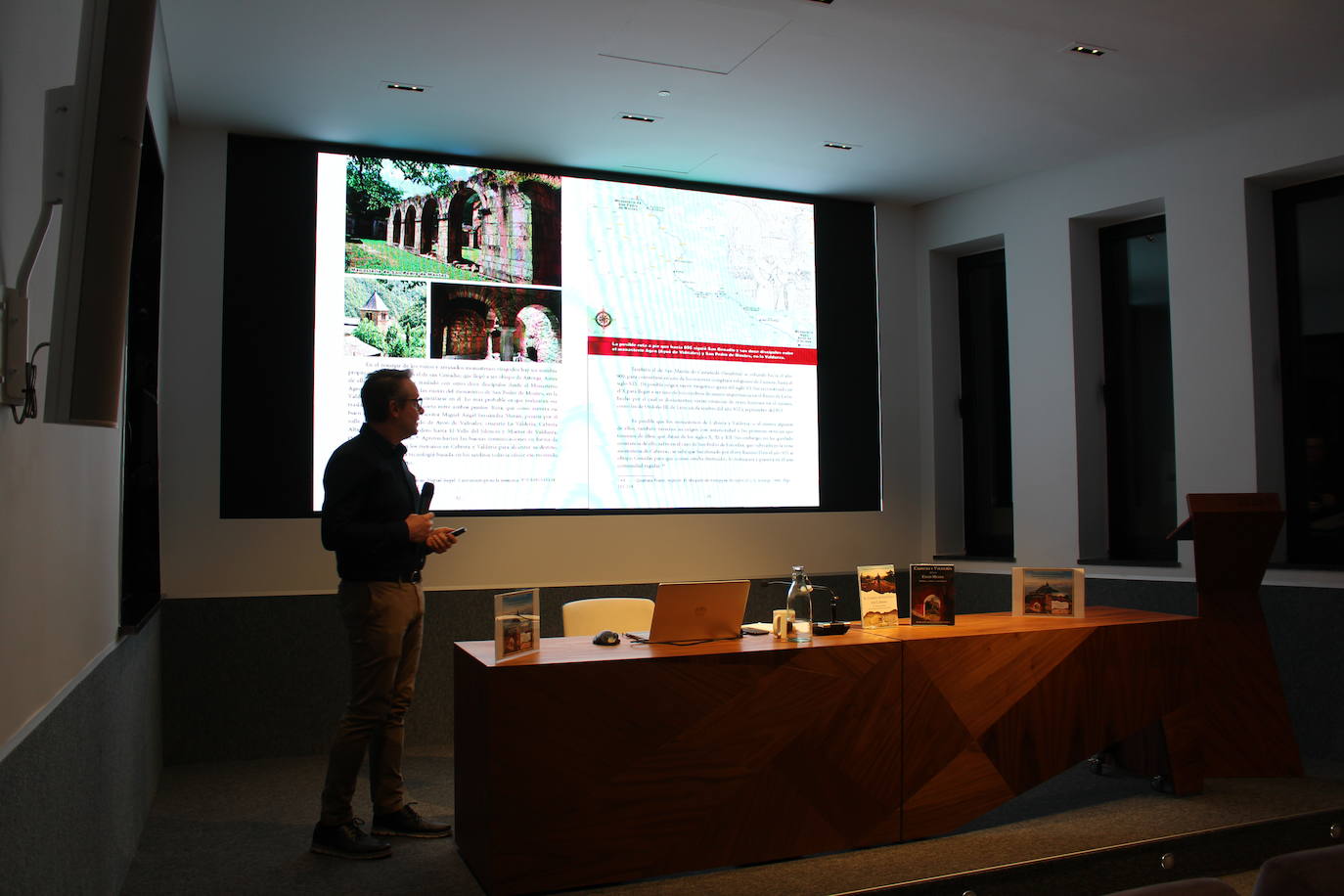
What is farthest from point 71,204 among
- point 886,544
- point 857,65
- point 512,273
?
point 886,544

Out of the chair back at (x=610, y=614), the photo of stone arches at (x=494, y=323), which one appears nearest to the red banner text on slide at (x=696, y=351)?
the photo of stone arches at (x=494, y=323)

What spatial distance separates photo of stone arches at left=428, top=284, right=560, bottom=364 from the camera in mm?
5355

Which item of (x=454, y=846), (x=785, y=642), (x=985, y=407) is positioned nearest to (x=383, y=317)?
(x=454, y=846)

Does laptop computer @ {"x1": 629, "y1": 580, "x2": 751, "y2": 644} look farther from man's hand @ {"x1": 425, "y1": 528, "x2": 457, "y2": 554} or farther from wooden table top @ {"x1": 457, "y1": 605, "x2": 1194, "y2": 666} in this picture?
man's hand @ {"x1": 425, "y1": 528, "x2": 457, "y2": 554}

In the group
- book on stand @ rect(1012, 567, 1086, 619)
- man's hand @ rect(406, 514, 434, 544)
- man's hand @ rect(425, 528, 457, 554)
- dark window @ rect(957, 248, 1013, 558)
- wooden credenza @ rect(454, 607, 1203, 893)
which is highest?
dark window @ rect(957, 248, 1013, 558)

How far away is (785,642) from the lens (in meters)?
3.41

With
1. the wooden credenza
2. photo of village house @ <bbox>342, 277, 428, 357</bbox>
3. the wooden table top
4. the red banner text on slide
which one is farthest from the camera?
the red banner text on slide

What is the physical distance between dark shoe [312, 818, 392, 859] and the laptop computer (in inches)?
43.2

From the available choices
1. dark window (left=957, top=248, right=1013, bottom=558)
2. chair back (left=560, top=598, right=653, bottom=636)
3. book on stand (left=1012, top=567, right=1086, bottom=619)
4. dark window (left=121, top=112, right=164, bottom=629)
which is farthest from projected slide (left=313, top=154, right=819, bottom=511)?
book on stand (left=1012, top=567, right=1086, bottom=619)

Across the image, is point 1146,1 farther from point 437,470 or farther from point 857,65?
point 437,470

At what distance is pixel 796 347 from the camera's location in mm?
6234

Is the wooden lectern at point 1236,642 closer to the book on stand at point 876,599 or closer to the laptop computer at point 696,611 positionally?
the book on stand at point 876,599

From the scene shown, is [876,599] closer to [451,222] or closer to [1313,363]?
[1313,363]

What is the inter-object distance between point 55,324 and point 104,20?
1.66 ft
